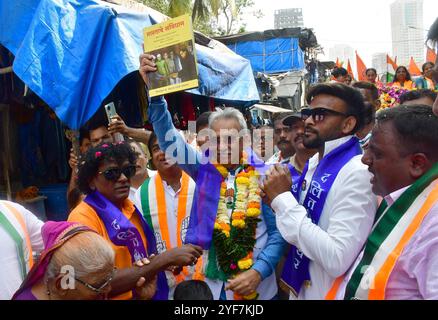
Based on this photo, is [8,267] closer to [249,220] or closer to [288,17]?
[249,220]

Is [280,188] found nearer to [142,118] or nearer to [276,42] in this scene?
[142,118]

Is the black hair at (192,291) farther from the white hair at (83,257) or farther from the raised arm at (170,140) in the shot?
the raised arm at (170,140)

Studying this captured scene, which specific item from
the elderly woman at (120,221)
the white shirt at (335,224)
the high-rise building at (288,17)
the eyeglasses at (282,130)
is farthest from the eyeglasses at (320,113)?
the high-rise building at (288,17)

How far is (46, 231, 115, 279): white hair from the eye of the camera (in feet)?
5.42

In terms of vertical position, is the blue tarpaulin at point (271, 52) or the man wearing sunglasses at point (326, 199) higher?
the blue tarpaulin at point (271, 52)

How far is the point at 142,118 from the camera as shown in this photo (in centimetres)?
525

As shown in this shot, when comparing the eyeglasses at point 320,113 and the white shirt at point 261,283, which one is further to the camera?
the white shirt at point 261,283

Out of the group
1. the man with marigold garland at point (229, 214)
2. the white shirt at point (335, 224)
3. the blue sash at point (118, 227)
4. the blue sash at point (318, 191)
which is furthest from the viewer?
the man with marigold garland at point (229, 214)

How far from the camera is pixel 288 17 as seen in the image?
49.3 meters

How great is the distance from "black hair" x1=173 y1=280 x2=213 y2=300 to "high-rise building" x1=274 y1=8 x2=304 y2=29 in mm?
47593

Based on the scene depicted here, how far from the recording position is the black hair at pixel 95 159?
98.7 inches

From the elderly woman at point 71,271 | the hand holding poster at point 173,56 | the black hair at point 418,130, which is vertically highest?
the hand holding poster at point 173,56

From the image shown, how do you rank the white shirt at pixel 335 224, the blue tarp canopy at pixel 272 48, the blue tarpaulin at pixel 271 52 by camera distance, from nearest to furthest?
the white shirt at pixel 335 224 → the blue tarp canopy at pixel 272 48 → the blue tarpaulin at pixel 271 52

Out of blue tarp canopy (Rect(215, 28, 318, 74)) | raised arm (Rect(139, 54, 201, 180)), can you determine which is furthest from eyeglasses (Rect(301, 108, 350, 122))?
blue tarp canopy (Rect(215, 28, 318, 74))
